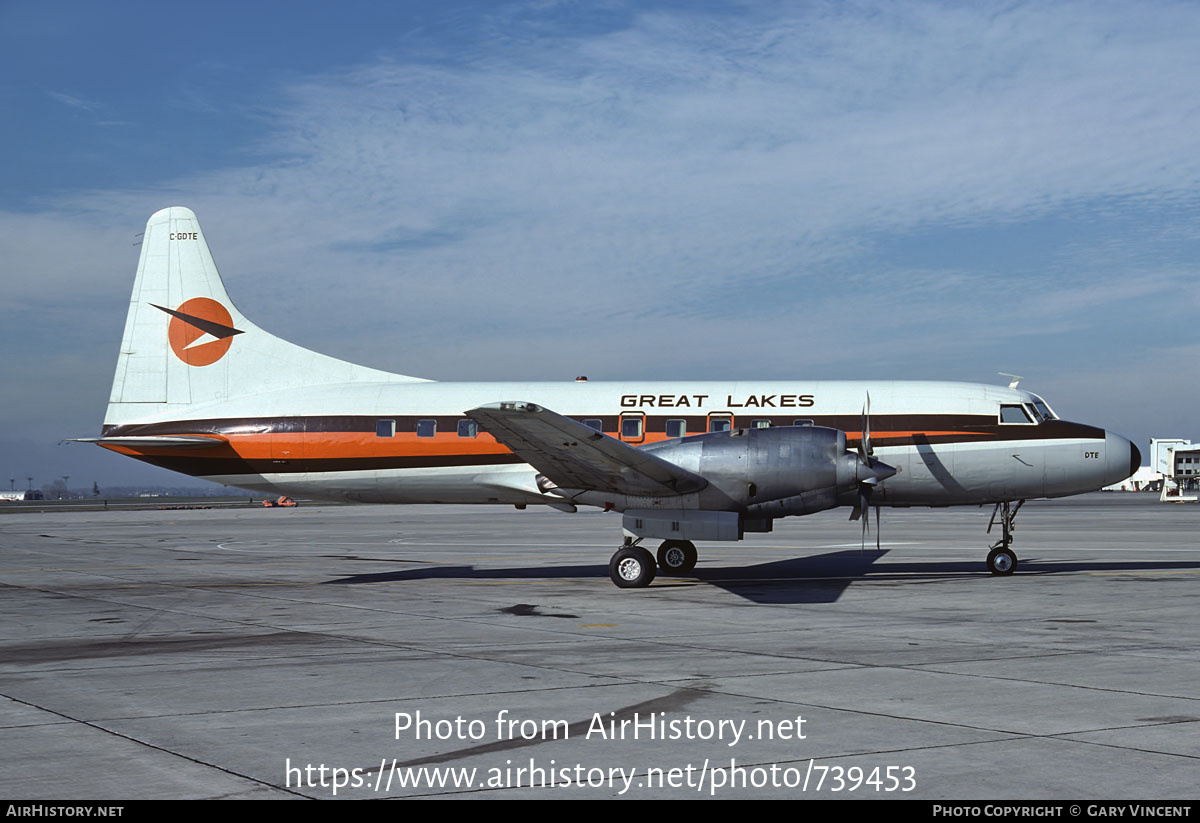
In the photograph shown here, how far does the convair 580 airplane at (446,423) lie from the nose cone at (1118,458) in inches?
1.3

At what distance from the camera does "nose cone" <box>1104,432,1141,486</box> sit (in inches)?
922

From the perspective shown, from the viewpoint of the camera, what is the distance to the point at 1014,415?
23.8 m

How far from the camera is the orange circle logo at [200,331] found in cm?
2531

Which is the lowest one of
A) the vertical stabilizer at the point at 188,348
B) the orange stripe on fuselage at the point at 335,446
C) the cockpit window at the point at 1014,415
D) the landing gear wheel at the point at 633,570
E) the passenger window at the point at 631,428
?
the landing gear wheel at the point at 633,570

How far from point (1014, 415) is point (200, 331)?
19.1 m

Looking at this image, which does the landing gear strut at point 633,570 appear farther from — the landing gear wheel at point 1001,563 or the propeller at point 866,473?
the landing gear wheel at point 1001,563

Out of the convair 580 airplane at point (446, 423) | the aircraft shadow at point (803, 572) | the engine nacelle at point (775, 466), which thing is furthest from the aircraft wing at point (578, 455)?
the aircraft shadow at point (803, 572)

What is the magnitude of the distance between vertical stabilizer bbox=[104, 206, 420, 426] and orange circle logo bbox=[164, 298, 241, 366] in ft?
0.08

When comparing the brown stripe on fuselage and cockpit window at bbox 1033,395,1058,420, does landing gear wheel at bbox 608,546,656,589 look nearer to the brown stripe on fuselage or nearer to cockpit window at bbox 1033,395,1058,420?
the brown stripe on fuselage

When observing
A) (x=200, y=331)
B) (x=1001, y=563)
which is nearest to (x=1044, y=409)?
(x=1001, y=563)

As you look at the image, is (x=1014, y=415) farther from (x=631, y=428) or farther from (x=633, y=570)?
(x=633, y=570)

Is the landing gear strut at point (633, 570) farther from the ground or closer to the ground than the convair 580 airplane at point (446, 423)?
closer to the ground

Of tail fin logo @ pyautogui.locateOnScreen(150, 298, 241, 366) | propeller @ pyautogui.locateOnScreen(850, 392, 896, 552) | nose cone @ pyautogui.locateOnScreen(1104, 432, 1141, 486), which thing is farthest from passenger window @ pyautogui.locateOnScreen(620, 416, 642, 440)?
nose cone @ pyautogui.locateOnScreen(1104, 432, 1141, 486)
